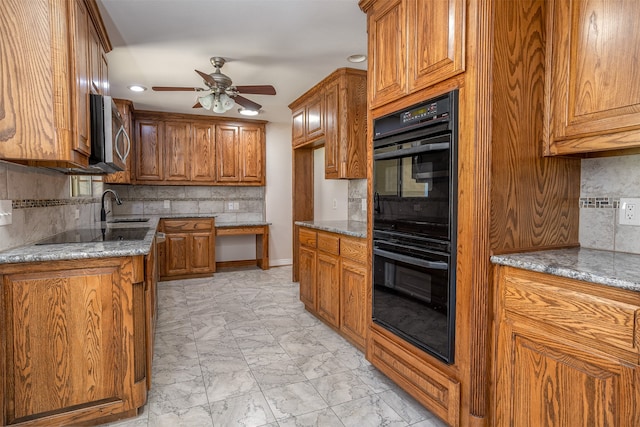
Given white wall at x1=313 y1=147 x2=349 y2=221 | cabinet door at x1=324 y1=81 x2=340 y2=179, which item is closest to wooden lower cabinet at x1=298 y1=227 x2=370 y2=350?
cabinet door at x1=324 y1=81 x2=340 y2=179

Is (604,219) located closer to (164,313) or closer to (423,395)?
(423,395)

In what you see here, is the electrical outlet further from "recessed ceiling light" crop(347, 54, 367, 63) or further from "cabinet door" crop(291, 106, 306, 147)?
"cabinet door" crop(291, 106, 306, 147)

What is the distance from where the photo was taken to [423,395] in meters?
1.82

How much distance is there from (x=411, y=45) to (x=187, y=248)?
158 inches

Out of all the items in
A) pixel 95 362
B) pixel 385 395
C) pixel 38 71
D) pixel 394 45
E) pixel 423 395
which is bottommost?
pixel 385 395

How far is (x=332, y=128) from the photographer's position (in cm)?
349

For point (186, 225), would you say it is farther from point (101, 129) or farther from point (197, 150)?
point (101, 129)

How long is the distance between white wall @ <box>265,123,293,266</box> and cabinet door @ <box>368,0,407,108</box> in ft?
11.8

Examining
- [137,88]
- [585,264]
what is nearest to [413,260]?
[585,264]

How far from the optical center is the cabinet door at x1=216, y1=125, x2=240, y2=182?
5.26 meters

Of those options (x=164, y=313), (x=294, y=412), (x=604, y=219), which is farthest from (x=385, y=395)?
(x=164, y=313)

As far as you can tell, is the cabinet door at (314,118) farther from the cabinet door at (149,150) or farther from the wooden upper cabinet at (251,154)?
the cabinet door at (149,150)

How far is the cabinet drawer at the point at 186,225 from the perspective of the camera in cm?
475

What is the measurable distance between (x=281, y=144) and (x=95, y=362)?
436cm
